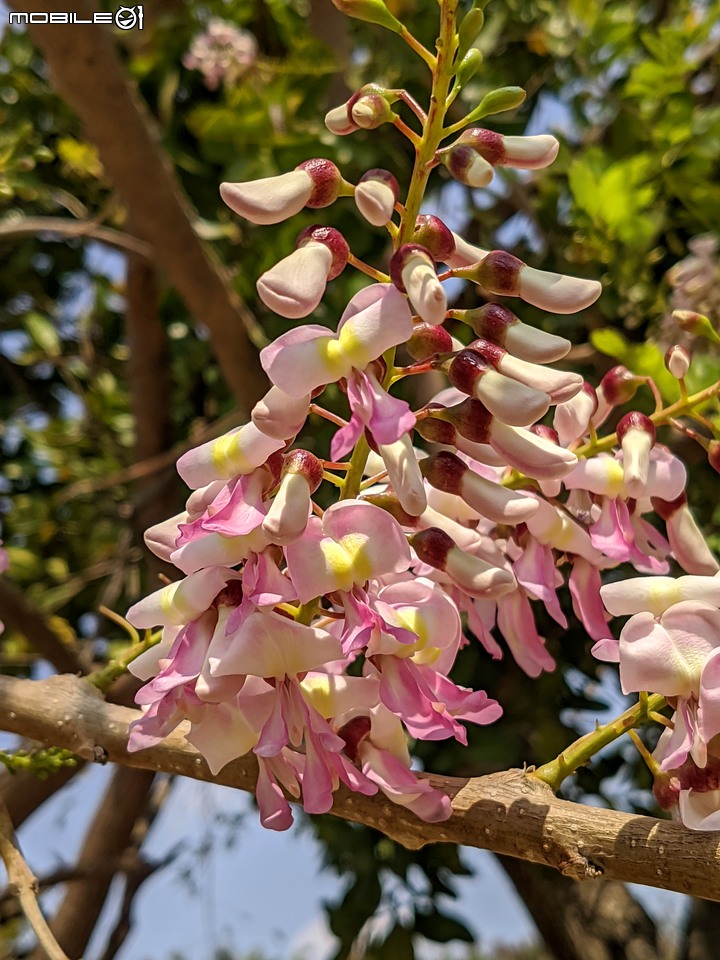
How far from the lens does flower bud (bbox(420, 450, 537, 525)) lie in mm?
448

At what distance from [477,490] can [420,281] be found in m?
0.10

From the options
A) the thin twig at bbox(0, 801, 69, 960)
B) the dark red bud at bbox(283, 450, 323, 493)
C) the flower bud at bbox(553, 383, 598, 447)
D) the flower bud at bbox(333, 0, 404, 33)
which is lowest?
the thin twig at bbox(0, 801, 69, 960)

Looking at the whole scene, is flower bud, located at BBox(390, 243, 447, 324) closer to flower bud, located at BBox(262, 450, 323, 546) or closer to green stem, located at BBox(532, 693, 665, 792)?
flower bud, located at BBox(262, 450, 323, 546)

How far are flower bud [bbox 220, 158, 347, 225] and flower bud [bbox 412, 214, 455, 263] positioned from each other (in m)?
0.05

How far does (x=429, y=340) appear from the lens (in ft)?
Result: 1.48

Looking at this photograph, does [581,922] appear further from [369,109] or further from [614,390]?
[369,109]

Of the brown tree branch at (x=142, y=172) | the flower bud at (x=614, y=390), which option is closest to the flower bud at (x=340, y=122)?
the flower bud at (x=614, y=390)

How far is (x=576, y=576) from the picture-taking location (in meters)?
0.55

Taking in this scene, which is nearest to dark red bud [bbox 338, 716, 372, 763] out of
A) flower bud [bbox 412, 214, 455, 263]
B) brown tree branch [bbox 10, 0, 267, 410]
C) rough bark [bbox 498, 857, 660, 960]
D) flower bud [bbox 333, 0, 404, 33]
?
flower bud [bbox 412, 214, 455, 263]

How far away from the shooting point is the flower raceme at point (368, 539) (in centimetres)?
41

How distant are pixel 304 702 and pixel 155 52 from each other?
1374 millimetres

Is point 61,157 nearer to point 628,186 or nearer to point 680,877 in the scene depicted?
point 628,186

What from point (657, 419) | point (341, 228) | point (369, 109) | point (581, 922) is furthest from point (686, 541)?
point (581, 922)

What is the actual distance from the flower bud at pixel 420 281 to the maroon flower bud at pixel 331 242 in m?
0.03
